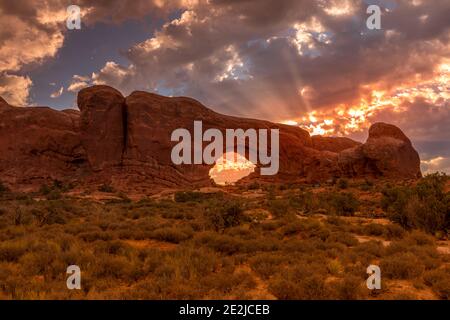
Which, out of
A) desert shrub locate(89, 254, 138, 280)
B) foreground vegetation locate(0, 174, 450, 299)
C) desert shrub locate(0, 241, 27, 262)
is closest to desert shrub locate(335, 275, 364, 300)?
foreground vegetation locate(0, 174, 450, 299)

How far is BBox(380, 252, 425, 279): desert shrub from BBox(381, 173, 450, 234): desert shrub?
19.4ft

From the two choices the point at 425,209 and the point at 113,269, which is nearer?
the point at 113,269

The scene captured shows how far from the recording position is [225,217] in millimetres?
14523

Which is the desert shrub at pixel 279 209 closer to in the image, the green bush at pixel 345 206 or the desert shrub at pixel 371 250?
the green bush at pixel 345 206

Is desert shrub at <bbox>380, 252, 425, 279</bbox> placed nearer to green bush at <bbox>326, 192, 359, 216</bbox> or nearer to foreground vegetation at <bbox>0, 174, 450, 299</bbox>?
→ foreground vegetation at <bbox>0, 174, 450, 299</bbox>

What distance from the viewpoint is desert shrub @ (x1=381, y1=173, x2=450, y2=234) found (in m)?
13.4

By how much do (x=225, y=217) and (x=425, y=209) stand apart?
723cm

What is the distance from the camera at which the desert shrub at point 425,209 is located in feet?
44.0

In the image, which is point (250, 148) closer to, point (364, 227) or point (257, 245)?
point (364, 227)

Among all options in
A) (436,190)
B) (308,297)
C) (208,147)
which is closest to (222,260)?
(308,297)

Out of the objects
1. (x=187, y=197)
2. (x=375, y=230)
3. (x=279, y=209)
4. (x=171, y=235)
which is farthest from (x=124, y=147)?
(x=375, y=230)

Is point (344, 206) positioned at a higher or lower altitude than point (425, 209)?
higher

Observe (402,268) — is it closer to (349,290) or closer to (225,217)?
(349,290)

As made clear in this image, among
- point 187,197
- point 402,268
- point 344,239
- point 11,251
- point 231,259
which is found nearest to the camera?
point 402,268
